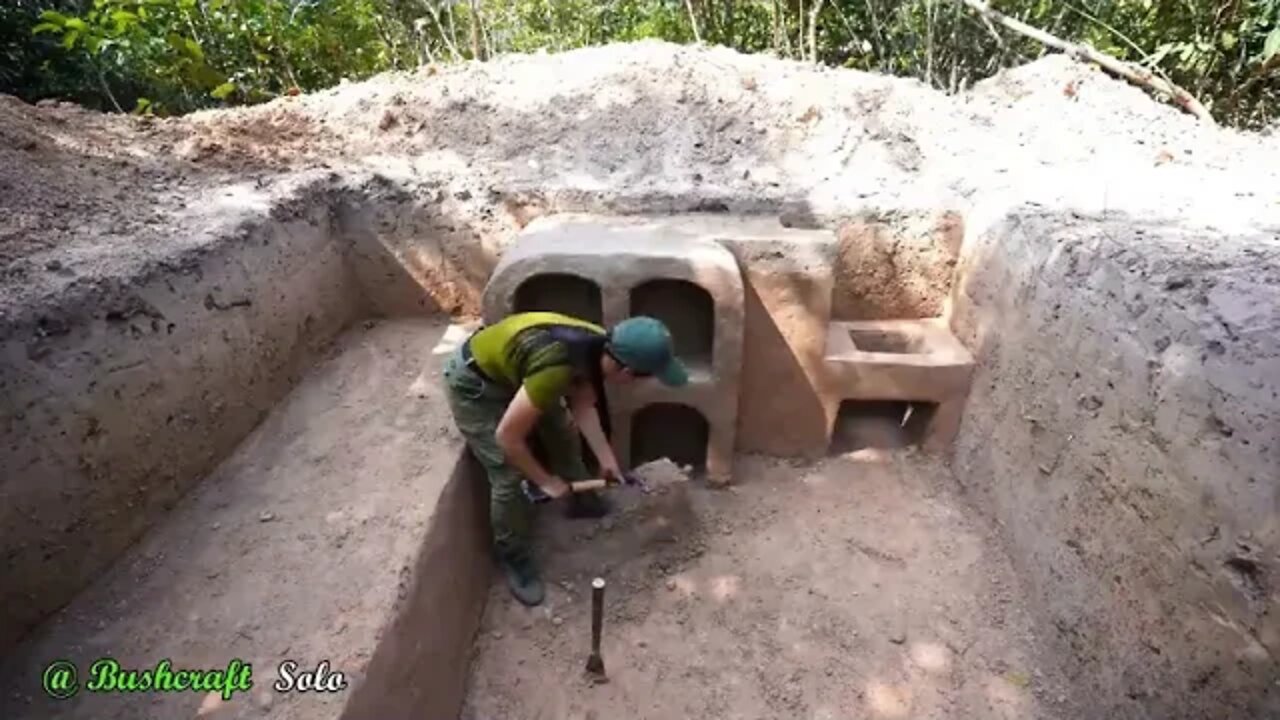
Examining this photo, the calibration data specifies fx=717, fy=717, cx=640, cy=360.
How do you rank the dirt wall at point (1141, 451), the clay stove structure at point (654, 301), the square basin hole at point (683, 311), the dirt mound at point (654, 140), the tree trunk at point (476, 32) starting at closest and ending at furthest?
1. the dirt wall at point (1141, 451)
2. the clay stove structure at point (654, 301)
3. the square basin hole at point (683, 311)
4. the dirt mound at point (654, 140)
5. the tree trunk at point (476, 32)

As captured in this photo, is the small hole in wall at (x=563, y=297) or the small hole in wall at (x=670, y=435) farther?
the small hole in wall at (x=670, y=435)

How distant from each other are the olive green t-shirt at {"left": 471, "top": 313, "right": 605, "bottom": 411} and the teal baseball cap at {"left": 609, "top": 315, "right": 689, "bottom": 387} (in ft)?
0.64

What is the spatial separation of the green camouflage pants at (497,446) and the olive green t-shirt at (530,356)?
0.12 metres

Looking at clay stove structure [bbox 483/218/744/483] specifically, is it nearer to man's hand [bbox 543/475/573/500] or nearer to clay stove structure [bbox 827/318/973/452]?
clay stove structure [bbox 827/318/973/452]

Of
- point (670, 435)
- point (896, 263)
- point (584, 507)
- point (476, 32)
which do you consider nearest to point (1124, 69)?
point (896, 263)

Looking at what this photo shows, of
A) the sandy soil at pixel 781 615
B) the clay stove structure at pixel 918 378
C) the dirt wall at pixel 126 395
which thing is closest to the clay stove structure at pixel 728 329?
the clay stove structure at pixel 918 378

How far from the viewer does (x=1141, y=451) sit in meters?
2.89

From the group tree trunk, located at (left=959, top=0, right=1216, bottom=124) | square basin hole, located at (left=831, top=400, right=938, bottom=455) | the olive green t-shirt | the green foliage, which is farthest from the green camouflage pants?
tree trunk, located at (left=959, top=0, right=1216, bottom=124)

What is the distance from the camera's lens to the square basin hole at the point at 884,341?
199 inches

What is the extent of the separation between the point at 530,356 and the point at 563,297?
1.43m

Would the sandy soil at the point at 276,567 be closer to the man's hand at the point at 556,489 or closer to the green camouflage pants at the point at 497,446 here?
the green camouflage pants at the point at 497,446

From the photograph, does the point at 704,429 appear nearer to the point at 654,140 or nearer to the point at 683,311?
the point at 683,311

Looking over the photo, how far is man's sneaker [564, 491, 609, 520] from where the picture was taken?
4.43m

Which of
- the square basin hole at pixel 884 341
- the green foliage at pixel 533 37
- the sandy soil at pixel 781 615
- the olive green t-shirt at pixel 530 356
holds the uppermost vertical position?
the green foliage at pixel 533 37
